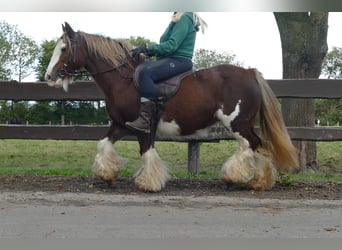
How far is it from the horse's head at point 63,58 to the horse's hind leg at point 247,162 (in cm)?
227

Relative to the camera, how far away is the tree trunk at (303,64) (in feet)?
34.5

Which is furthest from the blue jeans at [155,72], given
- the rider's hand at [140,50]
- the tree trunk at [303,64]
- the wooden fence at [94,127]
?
the tree trunk at [303,64]

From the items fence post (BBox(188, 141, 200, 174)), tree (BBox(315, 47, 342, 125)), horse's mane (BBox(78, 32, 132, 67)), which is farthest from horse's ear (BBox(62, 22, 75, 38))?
tree (BBox(315, 47, 342, 125))

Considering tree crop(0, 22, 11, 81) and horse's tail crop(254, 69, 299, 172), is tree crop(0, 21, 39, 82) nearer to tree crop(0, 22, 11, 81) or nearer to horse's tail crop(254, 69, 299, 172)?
tree crop(0, 22, 11, 81)

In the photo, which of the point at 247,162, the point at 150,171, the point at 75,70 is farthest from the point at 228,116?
the point at 75,70

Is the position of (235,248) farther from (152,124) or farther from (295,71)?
(295,71)

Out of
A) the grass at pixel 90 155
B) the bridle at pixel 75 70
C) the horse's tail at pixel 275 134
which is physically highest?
the bridle at pixel 75 70

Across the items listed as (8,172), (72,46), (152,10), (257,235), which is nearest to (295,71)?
(72,46)

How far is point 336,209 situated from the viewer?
5.73m

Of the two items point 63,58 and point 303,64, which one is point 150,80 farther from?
point 303,64

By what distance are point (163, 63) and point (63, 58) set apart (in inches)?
57.0

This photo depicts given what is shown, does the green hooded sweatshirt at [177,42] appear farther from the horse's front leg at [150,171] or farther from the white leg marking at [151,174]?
the white leg marking at [151,174]

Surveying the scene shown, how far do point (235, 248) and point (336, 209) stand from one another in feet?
9.96

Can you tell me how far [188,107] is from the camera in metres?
7.15
